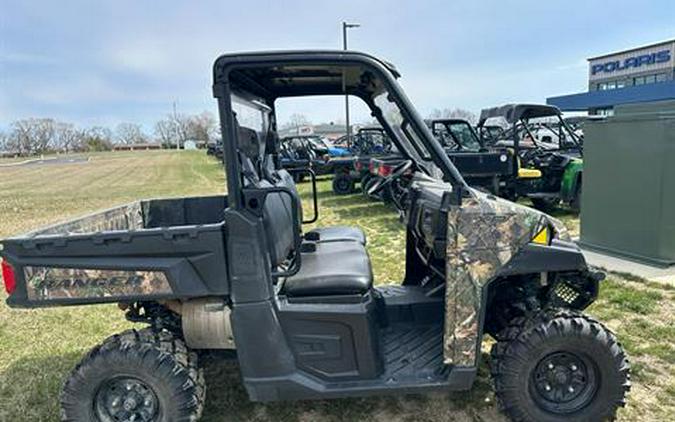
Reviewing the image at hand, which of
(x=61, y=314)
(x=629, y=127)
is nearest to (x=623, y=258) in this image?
(x=629, y=127)

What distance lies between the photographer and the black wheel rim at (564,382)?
259 cm

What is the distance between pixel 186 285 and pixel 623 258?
215 inches

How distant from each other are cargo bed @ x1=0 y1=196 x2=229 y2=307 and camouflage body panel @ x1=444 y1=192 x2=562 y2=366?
1.19 metres

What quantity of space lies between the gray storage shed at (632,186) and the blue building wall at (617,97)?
30.4m

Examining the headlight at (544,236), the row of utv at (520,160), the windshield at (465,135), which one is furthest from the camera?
the windshield at (465,135)

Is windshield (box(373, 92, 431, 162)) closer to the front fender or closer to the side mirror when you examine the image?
the side mirror

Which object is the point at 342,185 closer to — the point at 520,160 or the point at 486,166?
the point at 486,166

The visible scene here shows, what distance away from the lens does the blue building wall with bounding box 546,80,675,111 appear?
3203cm

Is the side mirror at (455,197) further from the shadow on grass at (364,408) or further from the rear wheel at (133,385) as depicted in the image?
the rear wheel at (133,385)

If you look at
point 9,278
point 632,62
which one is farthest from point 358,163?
point 632,62

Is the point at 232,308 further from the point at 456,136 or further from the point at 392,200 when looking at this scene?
the point at 456,136

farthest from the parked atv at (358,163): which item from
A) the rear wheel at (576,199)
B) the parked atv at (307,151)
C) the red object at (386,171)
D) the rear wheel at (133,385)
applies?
the rear wheel at (133,385)

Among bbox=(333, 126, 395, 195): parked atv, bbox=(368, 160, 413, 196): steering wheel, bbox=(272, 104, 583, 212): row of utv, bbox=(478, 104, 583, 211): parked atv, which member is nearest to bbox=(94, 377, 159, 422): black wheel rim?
bbox=(368, 160, 413, 196): steering wheel

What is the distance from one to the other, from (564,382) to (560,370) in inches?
3.1
